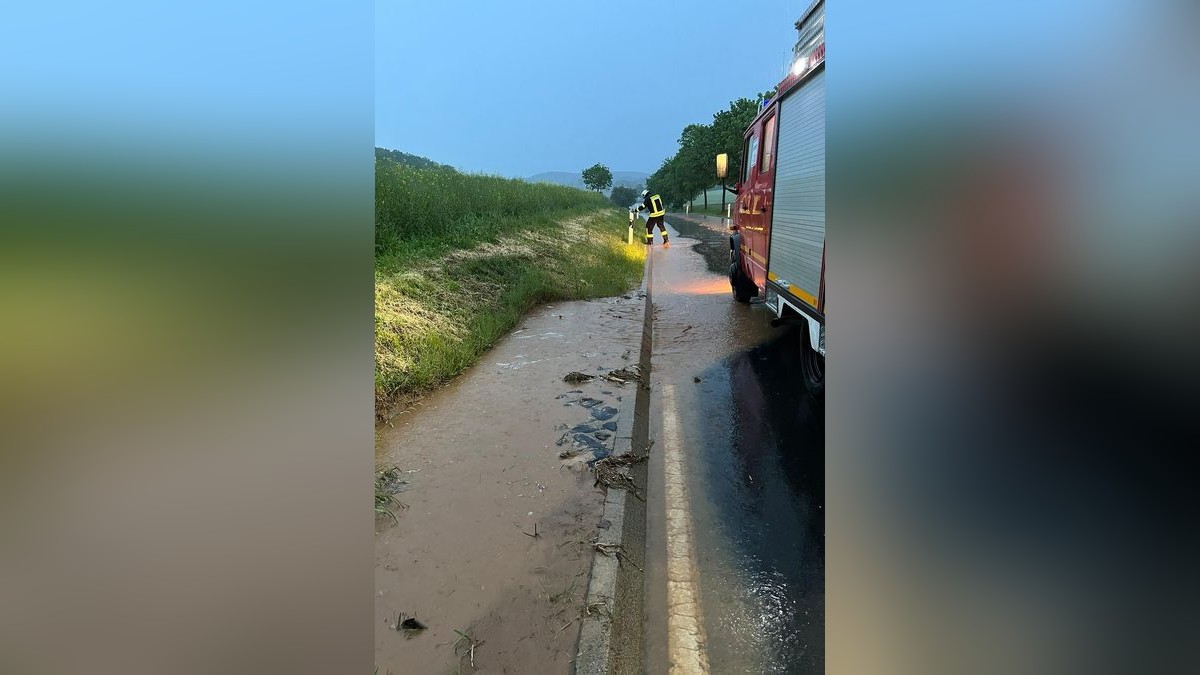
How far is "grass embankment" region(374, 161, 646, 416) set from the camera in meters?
5.64

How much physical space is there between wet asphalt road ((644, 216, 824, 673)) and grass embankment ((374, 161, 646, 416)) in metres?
2.10

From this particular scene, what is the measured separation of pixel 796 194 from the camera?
4.67 meters

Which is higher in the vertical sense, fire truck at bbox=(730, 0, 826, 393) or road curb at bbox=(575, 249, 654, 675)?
fire truck at bbox=(730, 0, 826, 393)

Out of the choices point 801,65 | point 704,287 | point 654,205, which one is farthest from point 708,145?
point 801,65

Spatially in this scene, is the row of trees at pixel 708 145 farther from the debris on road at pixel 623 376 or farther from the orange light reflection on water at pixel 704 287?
the debris on road at pixel 623 376

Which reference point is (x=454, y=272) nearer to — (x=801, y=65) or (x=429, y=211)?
(x=429, y=211)

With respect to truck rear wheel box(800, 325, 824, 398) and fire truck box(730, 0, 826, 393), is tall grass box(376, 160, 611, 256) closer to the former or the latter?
fire truck box(730, 0, 826, 393)

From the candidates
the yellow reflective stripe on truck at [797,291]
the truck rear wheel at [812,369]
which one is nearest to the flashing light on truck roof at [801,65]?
the yellow reflective stripe on truck at [797,291]

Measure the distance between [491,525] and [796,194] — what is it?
10.9 feet

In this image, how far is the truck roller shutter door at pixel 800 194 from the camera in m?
3.93

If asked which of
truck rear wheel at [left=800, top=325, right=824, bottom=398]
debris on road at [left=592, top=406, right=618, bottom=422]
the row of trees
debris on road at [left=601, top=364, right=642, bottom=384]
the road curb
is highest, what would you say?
the row of trees

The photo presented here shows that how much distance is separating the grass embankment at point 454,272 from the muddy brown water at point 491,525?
479 millimetres

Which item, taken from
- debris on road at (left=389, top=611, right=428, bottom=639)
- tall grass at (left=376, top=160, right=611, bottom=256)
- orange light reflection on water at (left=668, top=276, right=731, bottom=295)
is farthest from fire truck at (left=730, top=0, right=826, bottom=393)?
tall grass at (left=376, top=160, right=611, bottom=256)
